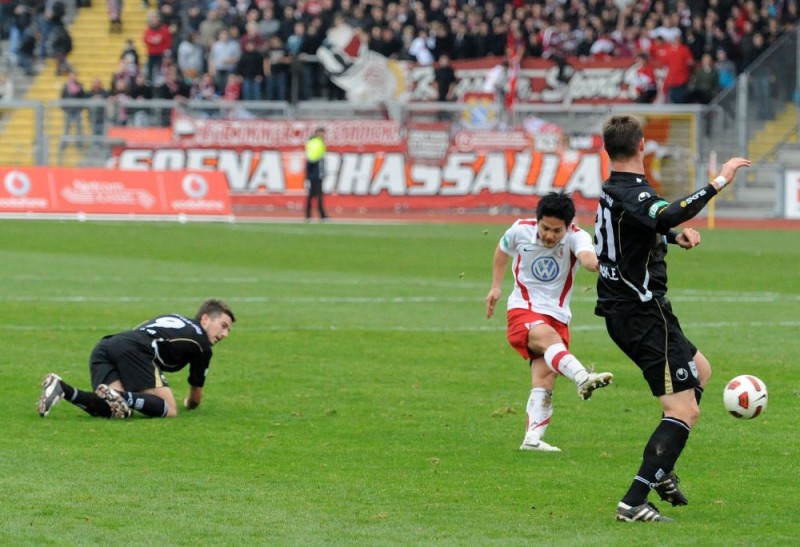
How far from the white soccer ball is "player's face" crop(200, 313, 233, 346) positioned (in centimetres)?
408

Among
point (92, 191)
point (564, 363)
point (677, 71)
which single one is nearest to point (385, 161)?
point (677, 71)

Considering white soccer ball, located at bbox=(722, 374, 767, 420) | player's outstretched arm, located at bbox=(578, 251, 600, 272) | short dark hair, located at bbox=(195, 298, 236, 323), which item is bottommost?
short dark hair, located at bbox=(195, 298, 236, 323)

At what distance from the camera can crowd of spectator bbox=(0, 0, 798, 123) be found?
1535 inches

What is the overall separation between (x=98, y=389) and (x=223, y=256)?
48.9 ft

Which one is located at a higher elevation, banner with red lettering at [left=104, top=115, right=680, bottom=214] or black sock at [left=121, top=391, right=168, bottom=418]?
black sock at [left=121, top=391, right=168, bottom=418]

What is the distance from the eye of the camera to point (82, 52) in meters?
47.3

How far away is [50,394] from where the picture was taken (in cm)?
1043

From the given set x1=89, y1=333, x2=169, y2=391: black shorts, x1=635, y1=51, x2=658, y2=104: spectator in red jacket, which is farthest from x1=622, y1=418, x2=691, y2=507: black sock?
x1=635, y1=51, x2=658, y2=104: spectator in red jacket

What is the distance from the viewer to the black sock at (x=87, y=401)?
10.5m

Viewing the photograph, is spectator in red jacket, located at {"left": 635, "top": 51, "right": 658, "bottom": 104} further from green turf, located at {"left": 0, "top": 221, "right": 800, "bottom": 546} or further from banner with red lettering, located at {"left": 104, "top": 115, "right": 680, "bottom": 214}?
green turf, located at {"left": 0, "top": 221, "right": 800, "bottom": 546}

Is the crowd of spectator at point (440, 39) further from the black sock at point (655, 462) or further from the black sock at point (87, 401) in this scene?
the black sock at point (655, 462)

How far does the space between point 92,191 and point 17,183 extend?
5.77 feet

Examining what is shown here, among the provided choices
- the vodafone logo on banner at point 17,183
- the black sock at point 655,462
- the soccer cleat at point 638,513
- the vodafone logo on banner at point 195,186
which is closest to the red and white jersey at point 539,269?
the black sock at point 655,462

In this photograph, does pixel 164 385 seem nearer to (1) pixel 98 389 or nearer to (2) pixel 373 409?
(1) pixel 98 389
